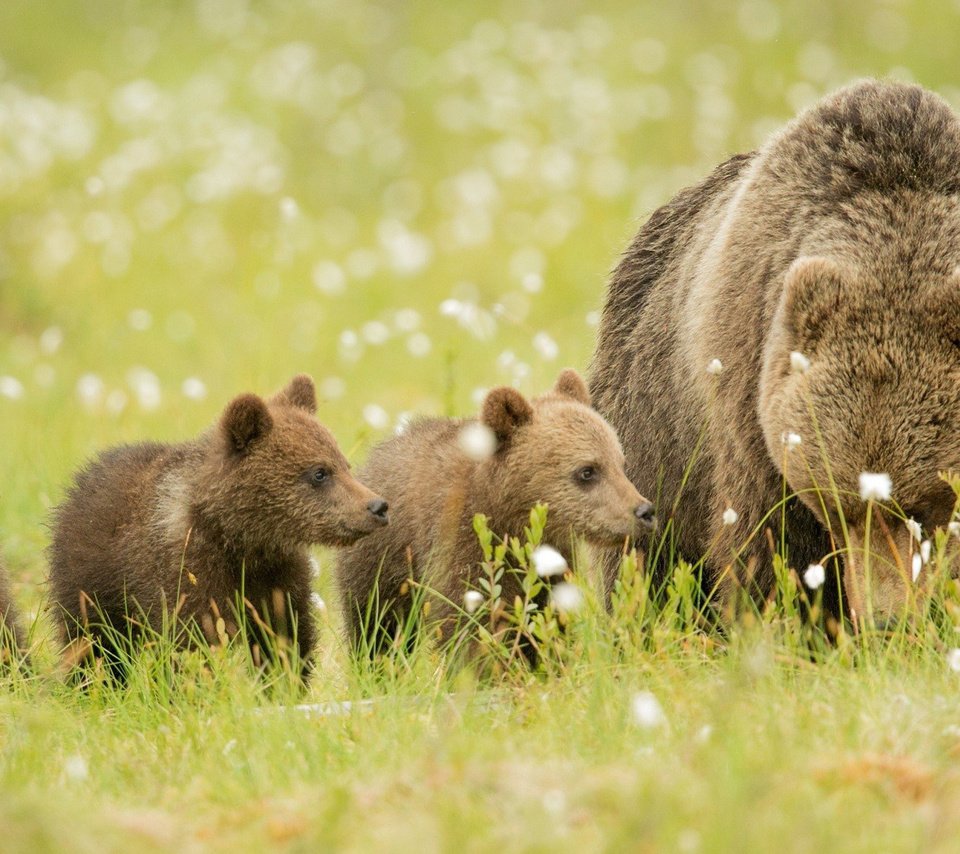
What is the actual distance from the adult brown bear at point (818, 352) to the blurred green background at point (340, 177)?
131cm

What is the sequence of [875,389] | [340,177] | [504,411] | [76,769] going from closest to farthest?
[76,769] → [875,389] → [504,411] → [340,177]

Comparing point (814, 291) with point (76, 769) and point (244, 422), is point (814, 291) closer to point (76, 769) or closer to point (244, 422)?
point (244, 422)

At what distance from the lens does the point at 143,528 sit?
5.79 metres

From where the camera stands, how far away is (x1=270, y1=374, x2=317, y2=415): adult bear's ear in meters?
6.08

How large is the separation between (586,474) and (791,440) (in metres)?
1.13

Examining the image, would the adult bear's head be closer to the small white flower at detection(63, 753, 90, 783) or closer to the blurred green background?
the small white flower at detection(63, 753, 90, 783)

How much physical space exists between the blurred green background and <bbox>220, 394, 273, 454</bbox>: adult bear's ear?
167cm

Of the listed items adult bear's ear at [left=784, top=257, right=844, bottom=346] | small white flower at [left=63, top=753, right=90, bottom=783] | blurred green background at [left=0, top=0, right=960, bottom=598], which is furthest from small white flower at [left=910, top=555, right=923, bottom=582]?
blurred green background at [left=0, top=0, right=960, bottom=598]

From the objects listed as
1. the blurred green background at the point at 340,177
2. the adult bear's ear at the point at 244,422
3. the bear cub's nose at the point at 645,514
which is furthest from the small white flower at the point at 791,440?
the blurred green background at the point at 340,177

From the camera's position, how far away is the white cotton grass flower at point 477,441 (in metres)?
5.36

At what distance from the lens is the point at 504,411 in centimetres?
570

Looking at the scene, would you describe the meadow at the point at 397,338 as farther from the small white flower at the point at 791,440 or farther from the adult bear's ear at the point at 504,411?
the adult bear's ear at the point at 504,411

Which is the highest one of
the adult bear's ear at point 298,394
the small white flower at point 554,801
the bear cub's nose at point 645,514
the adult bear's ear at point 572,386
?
the adult bear's ear at point 298,394

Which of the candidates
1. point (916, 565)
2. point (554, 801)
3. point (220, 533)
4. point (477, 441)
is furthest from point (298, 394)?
point (554, 801)
